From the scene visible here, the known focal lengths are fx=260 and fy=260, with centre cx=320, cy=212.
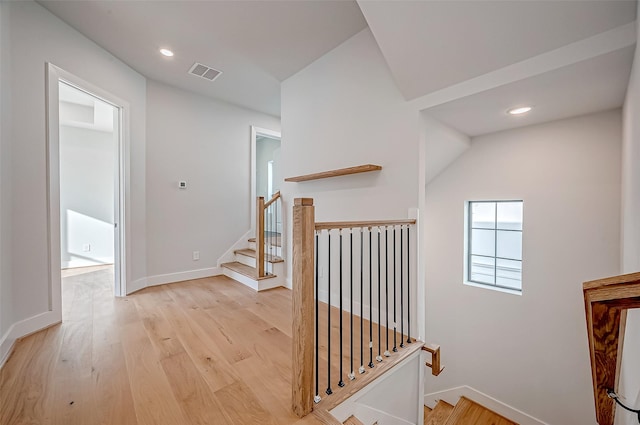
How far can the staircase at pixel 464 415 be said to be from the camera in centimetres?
286

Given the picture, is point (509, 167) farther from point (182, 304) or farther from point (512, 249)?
point (182, 304)

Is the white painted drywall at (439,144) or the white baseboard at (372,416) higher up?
the white painted drywall at (439,144)

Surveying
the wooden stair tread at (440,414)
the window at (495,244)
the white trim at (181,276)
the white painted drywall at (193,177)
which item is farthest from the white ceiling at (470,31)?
the white trim at (181,276)

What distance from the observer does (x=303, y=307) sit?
A: 139cm

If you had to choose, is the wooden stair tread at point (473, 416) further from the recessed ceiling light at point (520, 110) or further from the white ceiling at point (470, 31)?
the white ceiling at point (470, 31)

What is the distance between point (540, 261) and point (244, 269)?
3.60 metres

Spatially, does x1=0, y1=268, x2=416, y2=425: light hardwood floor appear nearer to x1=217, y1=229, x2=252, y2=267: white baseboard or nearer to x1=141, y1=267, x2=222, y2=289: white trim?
x1=141, y1=267, x2=222, y2=289: white trim

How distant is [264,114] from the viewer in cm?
465

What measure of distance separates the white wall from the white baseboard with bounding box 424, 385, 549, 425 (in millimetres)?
60

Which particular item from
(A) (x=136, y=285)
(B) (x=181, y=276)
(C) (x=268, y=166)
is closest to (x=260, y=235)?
(B) (x=181, y=276)

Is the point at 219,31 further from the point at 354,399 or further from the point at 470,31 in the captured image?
the point at 354,399

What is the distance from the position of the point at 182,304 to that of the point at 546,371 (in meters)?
3.88

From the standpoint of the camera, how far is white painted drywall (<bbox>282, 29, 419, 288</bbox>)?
2326 millimetres

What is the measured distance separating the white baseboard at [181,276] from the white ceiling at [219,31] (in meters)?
2.68
